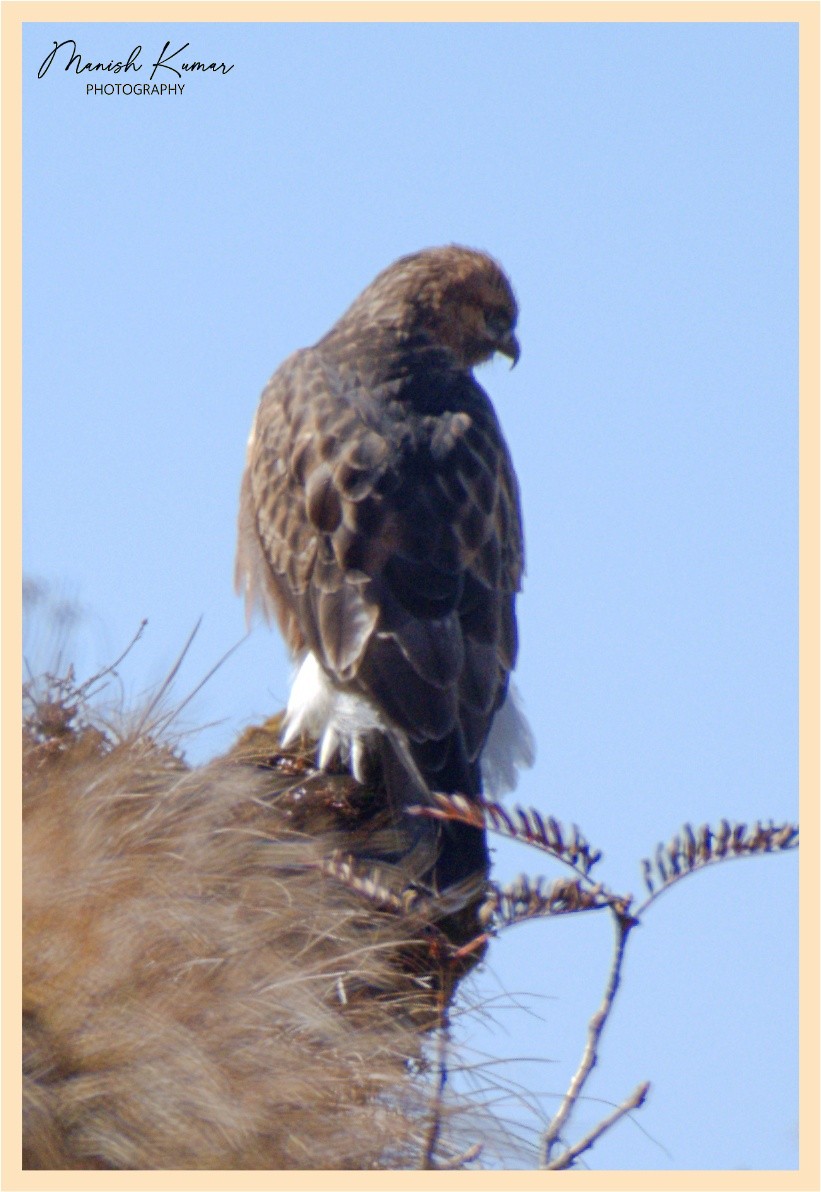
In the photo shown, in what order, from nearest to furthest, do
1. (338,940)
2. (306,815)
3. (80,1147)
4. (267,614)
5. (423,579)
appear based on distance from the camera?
1. (80,1147)
2. (338,940)
3. (306,815)
4. (423,579)
5. (267,614)

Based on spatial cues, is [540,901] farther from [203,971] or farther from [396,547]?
[396,547]

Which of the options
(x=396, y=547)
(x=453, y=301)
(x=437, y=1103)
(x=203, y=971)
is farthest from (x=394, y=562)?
(x=453, y=301)

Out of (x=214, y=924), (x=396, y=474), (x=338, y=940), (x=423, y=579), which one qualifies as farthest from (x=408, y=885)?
(x=396, y=474)

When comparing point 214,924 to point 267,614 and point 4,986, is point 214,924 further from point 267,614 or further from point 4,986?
point 267,614

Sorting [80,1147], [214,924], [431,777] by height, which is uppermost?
[431,777]

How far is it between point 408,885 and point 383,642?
93 cm

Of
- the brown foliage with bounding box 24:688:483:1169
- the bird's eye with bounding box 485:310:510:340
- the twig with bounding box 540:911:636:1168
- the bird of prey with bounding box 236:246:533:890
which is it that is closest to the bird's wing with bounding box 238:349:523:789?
the bird of prey with bounding box 236:246:533:890

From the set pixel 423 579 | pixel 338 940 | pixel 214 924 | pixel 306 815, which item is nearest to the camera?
pixel 214 924

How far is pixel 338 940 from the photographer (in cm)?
477

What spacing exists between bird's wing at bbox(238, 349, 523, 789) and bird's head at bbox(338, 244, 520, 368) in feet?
3.22

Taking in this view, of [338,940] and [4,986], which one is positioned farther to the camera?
[338,940]

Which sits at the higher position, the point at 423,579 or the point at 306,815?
the point at 423,579

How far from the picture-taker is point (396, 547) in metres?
5.80

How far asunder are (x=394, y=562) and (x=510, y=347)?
2727 millimetres
